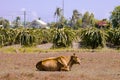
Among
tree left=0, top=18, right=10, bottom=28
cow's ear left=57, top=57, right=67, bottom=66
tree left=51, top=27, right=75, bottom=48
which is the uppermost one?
cow's ear left=57, top=57, right=67, bottom=66

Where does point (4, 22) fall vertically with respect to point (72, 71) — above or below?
below

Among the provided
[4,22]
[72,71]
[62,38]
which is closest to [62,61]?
[72,71]

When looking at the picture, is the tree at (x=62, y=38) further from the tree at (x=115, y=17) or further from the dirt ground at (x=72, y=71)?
the tree at (x=115, y=17)

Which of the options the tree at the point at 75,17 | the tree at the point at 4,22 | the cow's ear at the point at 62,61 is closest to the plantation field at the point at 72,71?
the cow's ear at the point at 62,61

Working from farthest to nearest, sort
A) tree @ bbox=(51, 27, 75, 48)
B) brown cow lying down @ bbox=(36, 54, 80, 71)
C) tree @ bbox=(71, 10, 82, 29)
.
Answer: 1. tree @ bbox=(71, 10, 82, 29)
2. tree @ bbox=(51, 27, 75, 48)
3. brown cow lying down @ bbox=(36, 54, 80, 71)

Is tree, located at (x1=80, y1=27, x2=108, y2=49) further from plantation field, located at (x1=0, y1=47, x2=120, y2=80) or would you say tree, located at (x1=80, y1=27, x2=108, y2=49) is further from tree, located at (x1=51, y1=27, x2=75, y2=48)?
plantation field, located at (x1=0, y1=47, x2=120, y2=80)

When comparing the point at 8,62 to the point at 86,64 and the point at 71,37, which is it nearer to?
the point at 86,64

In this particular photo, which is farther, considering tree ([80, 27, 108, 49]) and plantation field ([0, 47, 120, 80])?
tree ([80, 27, 108, 49])

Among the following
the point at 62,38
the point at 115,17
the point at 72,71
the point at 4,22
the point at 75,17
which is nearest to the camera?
the point at 72,71

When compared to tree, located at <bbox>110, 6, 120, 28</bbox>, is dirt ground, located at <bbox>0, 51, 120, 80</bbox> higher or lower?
lower

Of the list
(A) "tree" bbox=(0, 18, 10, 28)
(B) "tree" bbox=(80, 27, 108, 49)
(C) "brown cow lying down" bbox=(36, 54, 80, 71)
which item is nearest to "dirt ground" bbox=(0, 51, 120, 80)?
(C) "brown cow lying down" bbox=(36, 54, 80, 71)

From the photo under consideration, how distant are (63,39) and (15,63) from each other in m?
16.7

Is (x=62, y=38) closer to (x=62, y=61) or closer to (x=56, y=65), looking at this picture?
(x=62, y=61)

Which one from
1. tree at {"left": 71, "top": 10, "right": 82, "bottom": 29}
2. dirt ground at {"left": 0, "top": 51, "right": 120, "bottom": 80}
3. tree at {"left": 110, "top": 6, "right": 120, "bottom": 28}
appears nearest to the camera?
dirt ground at {"left": 0, "top": 51, "right": 120, "bottom": 80}
